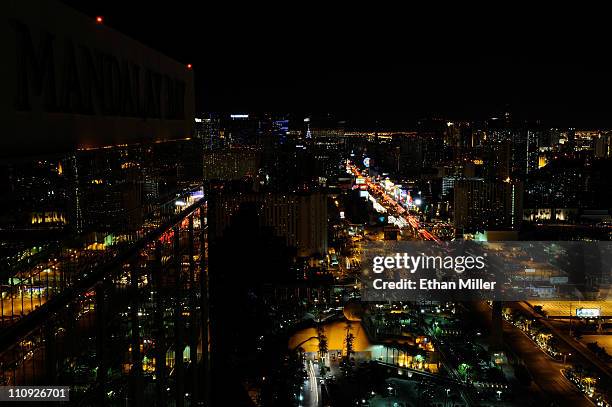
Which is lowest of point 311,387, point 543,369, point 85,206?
Result: point 543,369

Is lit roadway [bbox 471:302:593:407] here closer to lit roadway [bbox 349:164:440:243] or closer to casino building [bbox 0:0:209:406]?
lit roadway [bbox 349:164:440:243]

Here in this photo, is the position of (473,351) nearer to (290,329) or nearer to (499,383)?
(499,383)

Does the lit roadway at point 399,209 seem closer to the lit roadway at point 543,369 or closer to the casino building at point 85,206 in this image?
the lit roadway at point 543,369

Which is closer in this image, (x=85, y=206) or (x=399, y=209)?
(x=85, y=206)

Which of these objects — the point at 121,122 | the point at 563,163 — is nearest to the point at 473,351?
the point at 121,122

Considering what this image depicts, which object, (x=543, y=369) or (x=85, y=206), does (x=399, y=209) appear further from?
(x=85, y=206)

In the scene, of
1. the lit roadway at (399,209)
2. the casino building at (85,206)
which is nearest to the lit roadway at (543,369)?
the lit roadway at (399,209)
